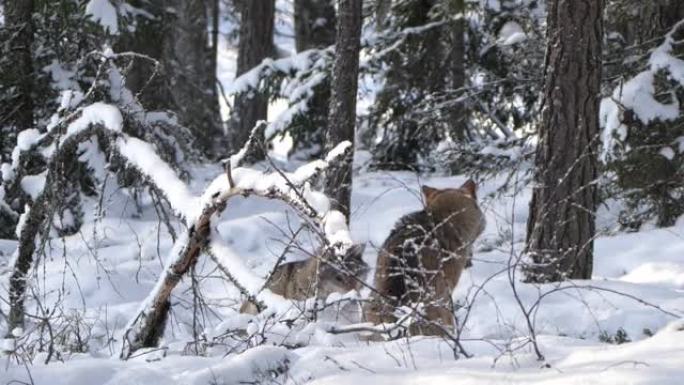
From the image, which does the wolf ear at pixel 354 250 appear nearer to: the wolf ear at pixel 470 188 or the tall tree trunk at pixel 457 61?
the wolf ear at pixel 470 188

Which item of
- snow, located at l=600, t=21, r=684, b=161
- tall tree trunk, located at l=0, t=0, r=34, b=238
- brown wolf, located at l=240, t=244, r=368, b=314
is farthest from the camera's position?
tall tree trunk, located at l=0, t=0, r=34, b=238

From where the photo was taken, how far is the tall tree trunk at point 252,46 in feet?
63.4

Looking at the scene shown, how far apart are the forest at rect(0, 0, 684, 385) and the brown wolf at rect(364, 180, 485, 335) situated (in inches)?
1.5

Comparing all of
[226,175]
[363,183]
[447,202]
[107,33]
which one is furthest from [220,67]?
[226,175]

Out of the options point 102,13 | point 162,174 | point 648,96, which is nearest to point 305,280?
point 162,174

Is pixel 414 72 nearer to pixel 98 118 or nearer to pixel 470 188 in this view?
pixel 470 188

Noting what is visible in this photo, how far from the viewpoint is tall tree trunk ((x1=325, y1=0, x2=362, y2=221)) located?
10.3 m

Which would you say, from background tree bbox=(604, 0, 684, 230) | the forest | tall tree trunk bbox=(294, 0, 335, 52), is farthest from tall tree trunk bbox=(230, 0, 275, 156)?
background tree bbox=(604, 0, 684, 230)

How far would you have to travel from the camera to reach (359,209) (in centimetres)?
1208

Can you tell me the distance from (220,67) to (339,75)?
34.2m

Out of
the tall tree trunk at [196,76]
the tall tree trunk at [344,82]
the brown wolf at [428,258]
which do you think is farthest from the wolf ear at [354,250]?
the tall tree trunk at [196,76]

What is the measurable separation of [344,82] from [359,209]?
7.11 feet

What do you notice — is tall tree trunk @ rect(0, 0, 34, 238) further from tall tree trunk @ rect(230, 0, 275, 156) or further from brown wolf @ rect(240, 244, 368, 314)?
tall tree trunk @ rect(230, 0, 275, 156)

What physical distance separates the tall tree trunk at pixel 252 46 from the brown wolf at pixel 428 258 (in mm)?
11130
